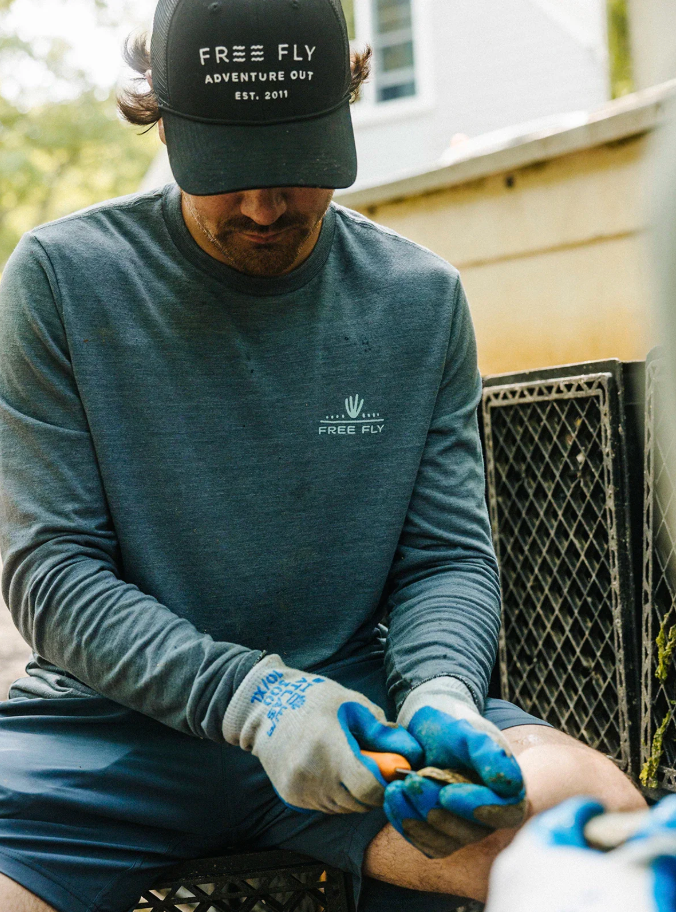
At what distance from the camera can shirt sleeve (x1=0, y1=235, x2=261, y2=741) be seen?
4.91ft

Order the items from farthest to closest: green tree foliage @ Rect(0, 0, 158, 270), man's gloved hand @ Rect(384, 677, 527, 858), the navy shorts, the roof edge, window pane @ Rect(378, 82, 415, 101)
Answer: green tree foliage @ Rect(0, 0, 158, 270)
window pane @ Rect(378, 82, 415, 101)
the roof edge
the navy shorts
man's gloved hand @ Rect(384, 677, 527, 858)

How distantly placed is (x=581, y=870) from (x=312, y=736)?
0.63 meters

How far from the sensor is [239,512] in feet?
5.69

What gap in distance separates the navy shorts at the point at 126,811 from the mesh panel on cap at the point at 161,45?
105 centimetres

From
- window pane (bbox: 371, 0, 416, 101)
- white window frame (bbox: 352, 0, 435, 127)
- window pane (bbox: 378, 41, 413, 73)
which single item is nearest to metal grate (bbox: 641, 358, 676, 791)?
white window frame (bbox: 352, 0, 435, 127)

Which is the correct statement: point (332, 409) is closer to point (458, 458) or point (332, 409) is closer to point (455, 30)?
point (458, 458)

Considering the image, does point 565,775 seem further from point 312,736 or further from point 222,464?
point 222,464

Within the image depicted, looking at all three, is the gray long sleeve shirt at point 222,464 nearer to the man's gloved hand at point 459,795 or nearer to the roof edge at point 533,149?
the man's gloved hand at point 459,795

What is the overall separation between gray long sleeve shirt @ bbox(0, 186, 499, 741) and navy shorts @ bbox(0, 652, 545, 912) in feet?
0.30

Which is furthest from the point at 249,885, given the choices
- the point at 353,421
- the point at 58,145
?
the point at 58,145

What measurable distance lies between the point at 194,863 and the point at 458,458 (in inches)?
33.7

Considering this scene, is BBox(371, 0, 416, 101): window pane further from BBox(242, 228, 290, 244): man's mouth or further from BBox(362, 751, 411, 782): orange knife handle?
BBox(362, 751, 411, 782): orange knife handle

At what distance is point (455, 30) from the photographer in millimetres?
9086

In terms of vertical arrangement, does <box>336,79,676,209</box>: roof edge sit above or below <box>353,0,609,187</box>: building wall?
below
